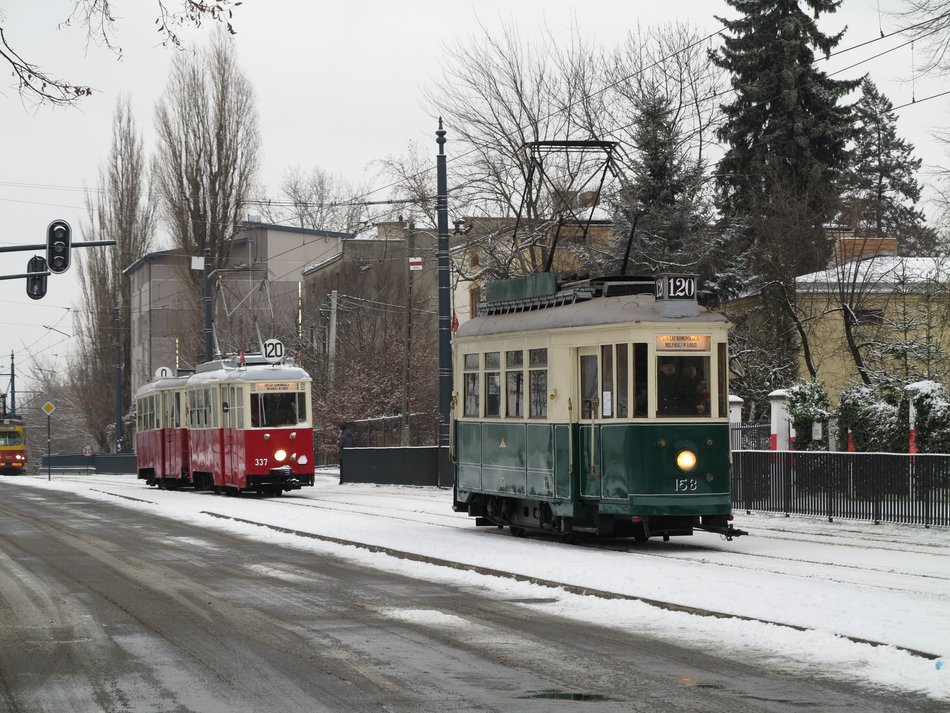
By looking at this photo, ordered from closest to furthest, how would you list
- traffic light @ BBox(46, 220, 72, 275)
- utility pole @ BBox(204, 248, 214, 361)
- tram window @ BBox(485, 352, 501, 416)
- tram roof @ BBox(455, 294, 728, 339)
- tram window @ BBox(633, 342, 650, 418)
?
tram window @ BBox(633, 342, 650, 418), tram roof @ BBox(455, 294, 728, 339), tram window @ BBox(485, 352, 501, 416), traffic light @ BBox(46, 220, 72, 275), utility pole @ BBox(204, 248, 214, 361)

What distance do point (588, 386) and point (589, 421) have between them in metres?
0.45

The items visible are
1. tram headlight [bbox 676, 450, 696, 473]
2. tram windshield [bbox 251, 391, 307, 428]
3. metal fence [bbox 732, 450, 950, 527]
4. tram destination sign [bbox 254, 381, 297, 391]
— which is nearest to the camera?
tram headlight [bbox 676, 450, 696, 473]

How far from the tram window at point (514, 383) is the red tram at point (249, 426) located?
1495cm

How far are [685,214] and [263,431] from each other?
50.4ft

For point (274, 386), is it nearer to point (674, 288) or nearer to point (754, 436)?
point (754, 436)

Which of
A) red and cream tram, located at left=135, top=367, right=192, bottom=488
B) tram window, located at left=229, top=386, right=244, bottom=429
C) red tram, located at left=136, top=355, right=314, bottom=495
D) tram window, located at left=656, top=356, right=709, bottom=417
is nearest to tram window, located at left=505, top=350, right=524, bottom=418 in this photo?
tram window, located at left=656, top=356, right=709, bottom=417

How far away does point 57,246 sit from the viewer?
3241cm

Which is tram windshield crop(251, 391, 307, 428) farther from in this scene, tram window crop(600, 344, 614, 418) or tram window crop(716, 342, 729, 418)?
A: tram window crop(716, 342, 729, 418)

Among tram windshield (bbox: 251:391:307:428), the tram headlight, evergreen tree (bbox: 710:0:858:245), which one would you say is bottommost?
the tram headlight

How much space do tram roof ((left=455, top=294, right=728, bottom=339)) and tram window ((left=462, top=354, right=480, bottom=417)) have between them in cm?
139

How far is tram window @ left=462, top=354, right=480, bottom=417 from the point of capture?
2116 centimetres

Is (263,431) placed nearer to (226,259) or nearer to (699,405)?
(699,405)

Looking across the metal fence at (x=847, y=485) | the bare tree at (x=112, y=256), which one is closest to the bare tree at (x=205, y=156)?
the bare tree at (x=112, y=256)

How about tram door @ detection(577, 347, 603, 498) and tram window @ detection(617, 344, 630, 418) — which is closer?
tram window @ detection(617, 344, 630, 418)
